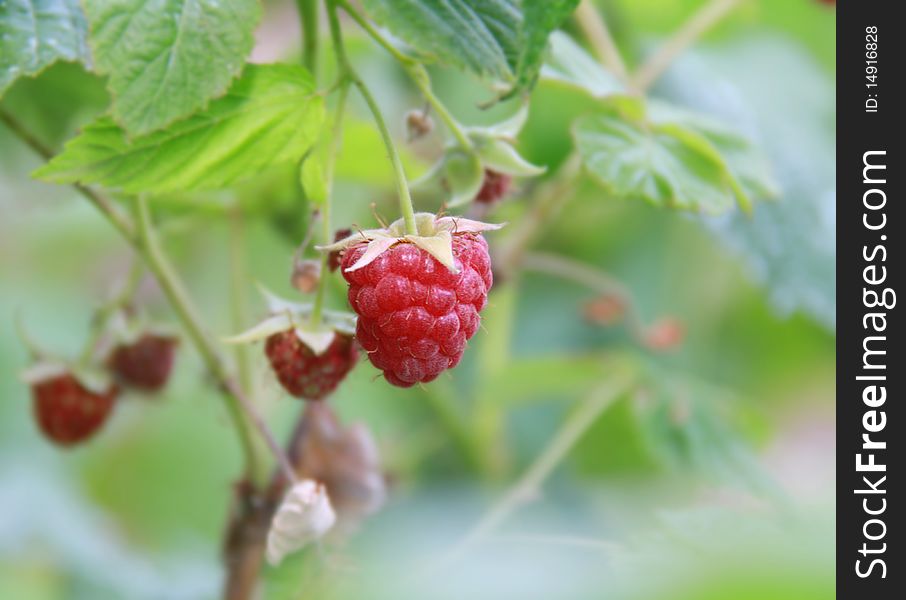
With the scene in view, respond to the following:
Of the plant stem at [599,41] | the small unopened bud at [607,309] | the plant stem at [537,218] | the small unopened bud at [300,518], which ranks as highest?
the plant stem at [599,41]

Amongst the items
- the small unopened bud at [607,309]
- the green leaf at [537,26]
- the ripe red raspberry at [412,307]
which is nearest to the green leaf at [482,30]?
the green leaf at [537,26]

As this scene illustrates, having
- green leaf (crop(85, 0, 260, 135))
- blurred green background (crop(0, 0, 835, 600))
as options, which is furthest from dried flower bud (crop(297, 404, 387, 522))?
green leaf (crop(85, 0, 260, 135))

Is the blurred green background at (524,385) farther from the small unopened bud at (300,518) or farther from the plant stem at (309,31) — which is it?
the plant stem at (309,31)

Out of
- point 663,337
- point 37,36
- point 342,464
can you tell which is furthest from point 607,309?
point 37,36

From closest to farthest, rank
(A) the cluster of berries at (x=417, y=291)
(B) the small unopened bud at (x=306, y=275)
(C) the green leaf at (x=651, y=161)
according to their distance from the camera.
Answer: (A) the cluster of berries at (x=417, y=291)
(B) the small unopened bud at (x=306, y=275)
(C) the green leaf at (x=651, y=161)

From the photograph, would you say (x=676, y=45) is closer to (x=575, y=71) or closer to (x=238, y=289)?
(x=575, y=71)

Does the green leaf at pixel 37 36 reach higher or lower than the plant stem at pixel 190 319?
higher
